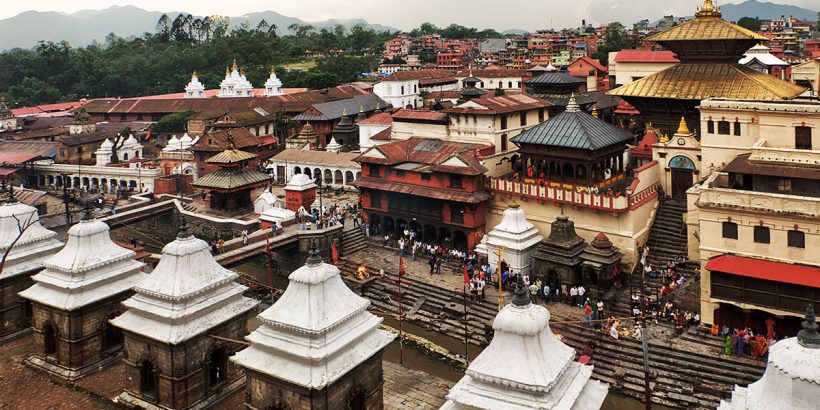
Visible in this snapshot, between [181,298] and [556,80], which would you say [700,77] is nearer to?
[556,80]

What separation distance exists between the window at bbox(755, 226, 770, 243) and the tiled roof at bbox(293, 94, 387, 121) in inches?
1690

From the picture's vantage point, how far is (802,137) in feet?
89.2

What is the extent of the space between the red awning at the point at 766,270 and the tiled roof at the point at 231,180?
2737 centimetres

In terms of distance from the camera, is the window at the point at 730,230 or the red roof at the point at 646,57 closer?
the window at the point at 730,230

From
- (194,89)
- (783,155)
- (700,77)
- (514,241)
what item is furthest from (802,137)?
(194,89)

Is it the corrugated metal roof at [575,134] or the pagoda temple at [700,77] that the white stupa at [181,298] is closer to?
the corrugated metal roof at [575,134]

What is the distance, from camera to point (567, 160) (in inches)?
1334

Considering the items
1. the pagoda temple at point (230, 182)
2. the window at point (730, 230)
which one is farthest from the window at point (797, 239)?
the pagoda temple at point (230, 182)

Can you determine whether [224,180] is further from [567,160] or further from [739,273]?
[739,273]

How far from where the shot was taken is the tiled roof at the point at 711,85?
3316 centimetres

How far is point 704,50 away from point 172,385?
31.8m

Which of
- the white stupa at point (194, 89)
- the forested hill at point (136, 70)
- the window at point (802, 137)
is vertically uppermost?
the forested hill at point (136, 70)

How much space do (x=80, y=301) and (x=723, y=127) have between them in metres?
26.4

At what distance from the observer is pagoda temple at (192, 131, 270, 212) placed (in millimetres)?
41094
